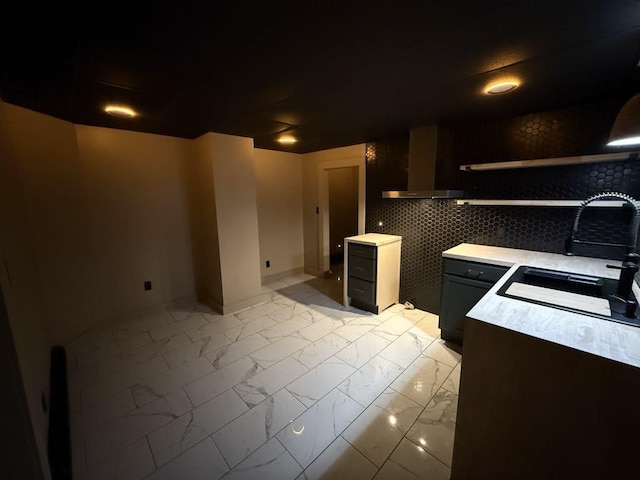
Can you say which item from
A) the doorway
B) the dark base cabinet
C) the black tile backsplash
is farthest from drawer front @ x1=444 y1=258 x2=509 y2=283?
the doorway

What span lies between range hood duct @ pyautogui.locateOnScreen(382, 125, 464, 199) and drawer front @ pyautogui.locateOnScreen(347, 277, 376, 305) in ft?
3.50

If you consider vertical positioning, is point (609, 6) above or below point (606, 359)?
above

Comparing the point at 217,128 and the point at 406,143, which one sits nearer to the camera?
the point at 217,128

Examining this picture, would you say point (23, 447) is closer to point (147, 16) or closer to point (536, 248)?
point (147, 16)

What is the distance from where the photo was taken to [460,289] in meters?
2.33

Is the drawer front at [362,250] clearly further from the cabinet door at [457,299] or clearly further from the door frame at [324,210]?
the cabinet door at [457,299]

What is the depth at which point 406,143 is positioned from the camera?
308 cm

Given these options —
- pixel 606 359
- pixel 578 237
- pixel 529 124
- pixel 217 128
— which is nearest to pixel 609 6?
pixel 606 359

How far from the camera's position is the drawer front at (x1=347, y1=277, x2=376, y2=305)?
3.03 m

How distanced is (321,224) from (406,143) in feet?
6.08

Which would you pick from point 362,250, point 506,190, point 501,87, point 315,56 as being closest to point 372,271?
point 362,250

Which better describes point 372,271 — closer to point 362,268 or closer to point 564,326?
point 362,268

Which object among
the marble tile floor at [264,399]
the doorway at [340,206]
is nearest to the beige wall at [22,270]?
the marble tile floor at [264,399]

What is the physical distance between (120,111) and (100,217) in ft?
3.83
